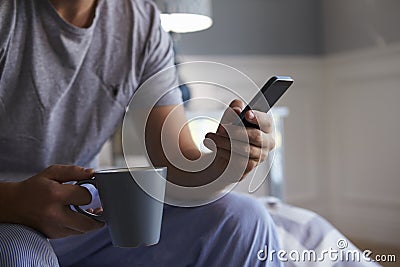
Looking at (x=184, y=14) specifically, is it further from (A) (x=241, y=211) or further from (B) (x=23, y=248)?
(B) (x=23, y=248)

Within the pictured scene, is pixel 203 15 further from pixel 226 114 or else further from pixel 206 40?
pixel 226 114

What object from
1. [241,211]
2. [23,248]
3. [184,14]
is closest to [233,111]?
[241,211]

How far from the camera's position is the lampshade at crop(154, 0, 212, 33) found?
4.87ft

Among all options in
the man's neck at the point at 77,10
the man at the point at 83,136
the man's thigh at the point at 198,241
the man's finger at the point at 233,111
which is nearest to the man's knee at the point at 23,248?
the man at the point at 83,136

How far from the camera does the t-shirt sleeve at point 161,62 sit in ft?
2.68

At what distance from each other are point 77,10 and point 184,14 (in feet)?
2.42

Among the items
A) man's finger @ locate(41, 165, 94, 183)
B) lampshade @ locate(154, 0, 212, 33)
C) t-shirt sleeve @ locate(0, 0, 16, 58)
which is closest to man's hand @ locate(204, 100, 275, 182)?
man's finger @ locate(41, 165, 94, 183)

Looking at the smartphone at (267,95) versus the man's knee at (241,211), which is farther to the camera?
the man's knee at (241,211)

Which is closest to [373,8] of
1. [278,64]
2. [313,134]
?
[278,64]

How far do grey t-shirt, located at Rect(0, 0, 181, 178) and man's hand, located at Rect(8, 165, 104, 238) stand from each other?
182 mm

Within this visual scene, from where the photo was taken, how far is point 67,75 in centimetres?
78

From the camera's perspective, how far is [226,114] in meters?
0.62

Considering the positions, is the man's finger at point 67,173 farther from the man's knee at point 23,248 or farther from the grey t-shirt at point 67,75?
the grey t-shirt at point 67,75

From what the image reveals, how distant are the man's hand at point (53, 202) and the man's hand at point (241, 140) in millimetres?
151
